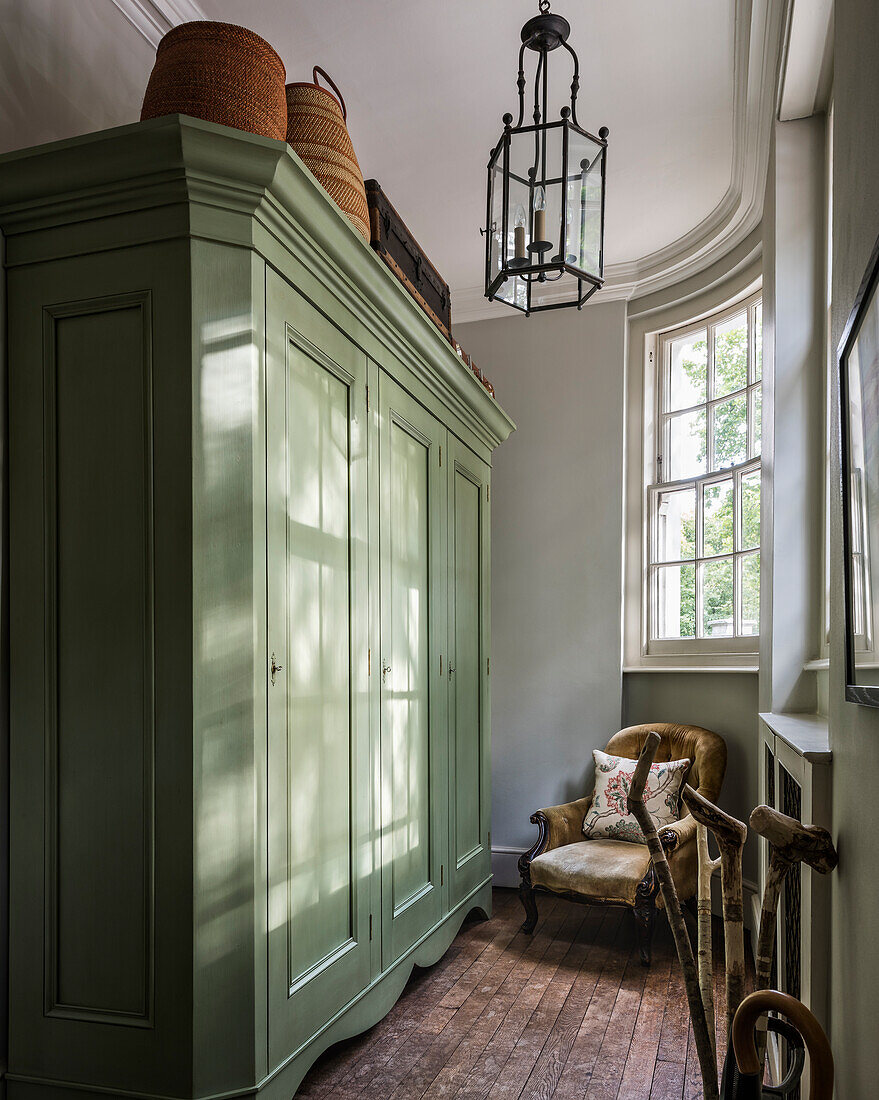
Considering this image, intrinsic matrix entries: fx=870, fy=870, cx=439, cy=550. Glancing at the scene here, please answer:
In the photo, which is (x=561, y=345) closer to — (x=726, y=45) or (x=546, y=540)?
(x=546, y=540)

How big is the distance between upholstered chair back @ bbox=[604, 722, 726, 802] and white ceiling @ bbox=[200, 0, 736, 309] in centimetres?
237

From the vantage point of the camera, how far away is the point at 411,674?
2.98 metres

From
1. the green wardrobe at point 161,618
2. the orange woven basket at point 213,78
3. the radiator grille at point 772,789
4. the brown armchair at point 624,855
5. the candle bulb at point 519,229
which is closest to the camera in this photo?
the green wardrobe at point 161,618

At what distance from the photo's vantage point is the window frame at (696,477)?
397cm

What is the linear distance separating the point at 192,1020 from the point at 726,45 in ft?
10.5

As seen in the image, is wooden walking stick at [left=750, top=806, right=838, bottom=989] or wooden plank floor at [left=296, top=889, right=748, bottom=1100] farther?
wooden plank floor at [left=296, top=889, right=748, bottom=1100]

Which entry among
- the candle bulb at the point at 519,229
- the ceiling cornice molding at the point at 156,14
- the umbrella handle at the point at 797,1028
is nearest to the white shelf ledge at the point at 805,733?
the umbrella handle at the point at 797,1028

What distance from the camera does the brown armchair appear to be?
3344 millimetres

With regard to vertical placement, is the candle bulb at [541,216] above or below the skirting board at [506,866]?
above

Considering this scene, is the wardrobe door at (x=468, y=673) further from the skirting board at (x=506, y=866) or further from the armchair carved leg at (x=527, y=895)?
the skirting board at (x=506, y=866)

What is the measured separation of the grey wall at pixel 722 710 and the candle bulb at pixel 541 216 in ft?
7.83

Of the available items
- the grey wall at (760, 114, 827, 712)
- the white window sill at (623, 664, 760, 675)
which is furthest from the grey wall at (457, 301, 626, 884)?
the grey wall at (760, 114, 827, 712)

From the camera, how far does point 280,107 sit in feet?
6.94

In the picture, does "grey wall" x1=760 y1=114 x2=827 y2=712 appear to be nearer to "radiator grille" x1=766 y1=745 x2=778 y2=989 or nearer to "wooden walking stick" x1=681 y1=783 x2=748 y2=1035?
"radiator grille" x1=766 y1=745 x2=778 y2=989
